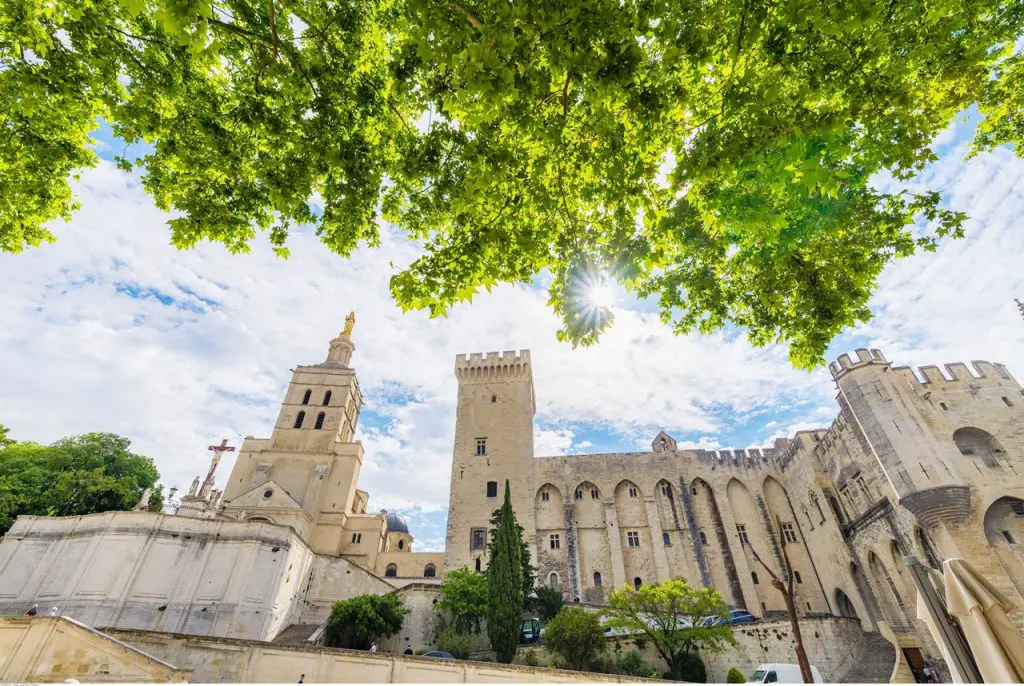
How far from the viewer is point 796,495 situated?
33125 mm

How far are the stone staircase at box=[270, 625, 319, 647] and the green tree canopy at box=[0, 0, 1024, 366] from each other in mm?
20621

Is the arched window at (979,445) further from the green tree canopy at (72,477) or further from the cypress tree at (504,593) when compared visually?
the green tree canopy at (72,477)

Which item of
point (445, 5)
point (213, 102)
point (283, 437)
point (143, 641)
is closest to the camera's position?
point (445, 5)

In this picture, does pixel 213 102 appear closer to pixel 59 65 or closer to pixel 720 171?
pixel 59 65

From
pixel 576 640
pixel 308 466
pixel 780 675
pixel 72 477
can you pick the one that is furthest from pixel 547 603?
pixel 72 477

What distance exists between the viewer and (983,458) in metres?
20.7

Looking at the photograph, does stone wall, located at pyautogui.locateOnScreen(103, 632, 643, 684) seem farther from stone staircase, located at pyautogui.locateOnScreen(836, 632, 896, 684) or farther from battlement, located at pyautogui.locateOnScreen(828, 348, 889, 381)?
battlement, located at pyautogui.locateOnScreen(828, 348, 889, 381)

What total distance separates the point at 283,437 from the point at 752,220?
39.3 meters

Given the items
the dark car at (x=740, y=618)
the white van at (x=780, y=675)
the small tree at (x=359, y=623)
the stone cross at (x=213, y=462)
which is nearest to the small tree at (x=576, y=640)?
the white van at (x=780, y=675)

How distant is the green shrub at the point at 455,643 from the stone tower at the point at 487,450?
10.6m

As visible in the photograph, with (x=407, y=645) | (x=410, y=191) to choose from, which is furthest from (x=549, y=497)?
(x=410, y=191)

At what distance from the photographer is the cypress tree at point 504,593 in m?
20.5

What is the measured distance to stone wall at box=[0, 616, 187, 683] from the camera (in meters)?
11.1

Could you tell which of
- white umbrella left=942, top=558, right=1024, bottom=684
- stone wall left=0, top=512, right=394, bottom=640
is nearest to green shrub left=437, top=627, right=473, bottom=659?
stone wall left=0, top=512, right=394, bottom=640
